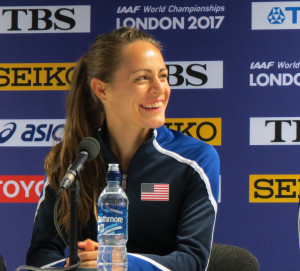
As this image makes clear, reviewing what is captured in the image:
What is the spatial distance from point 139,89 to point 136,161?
0.80 feet

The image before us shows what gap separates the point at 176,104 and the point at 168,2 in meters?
0.58

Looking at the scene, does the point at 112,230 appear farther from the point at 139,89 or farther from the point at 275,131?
the point at 275,131

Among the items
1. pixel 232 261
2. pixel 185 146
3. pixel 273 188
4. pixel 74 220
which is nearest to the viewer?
pixel 74 220

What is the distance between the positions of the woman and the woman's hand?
0.67ft

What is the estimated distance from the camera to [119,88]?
80.9 inches

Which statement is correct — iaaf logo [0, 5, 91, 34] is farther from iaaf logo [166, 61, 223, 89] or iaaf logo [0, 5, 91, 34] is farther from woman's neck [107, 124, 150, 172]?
woman's neck [107, 124, 150, 172]

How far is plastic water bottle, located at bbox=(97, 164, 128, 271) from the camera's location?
1.62 meters

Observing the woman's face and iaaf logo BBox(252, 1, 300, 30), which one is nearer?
the woman's face

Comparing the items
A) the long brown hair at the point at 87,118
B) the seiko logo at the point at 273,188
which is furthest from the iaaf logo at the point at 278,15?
the long brown hair at the point at 87,118

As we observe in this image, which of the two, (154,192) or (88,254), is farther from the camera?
(154,192)

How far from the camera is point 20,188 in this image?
3.43 metres

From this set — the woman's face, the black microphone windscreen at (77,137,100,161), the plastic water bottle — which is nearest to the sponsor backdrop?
the woman's face

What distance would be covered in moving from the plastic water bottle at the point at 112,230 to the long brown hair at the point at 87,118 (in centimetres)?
22

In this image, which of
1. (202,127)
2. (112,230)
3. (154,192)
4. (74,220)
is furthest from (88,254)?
(202,127)
